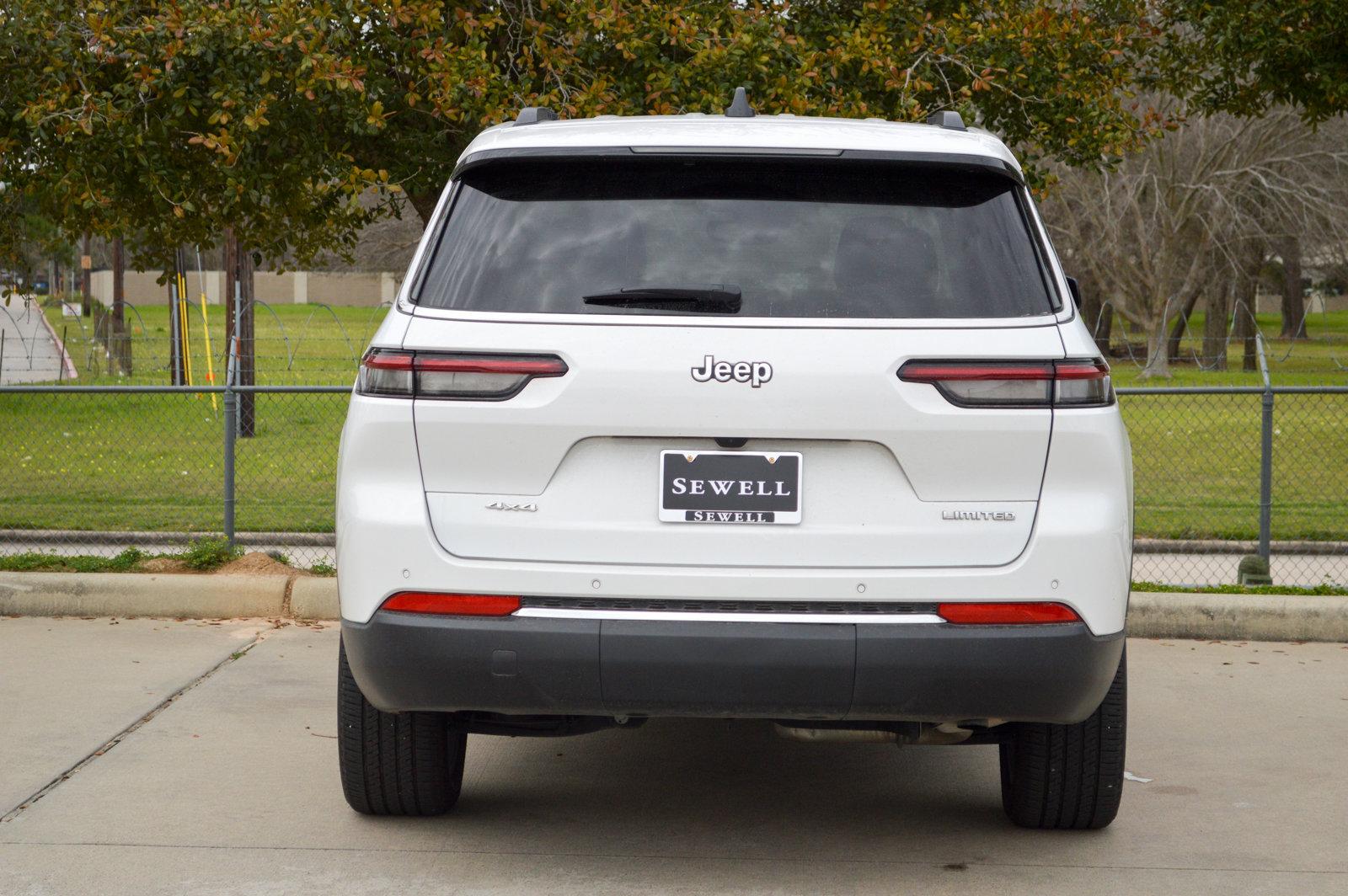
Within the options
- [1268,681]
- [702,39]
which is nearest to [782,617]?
[1268,681]

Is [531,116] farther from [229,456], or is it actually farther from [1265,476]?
[1265,476]

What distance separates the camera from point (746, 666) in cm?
365

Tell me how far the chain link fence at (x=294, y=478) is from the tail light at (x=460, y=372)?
4.07 meters

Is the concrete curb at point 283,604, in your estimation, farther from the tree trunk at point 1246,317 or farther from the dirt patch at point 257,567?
the tree trunk at point 1246,317

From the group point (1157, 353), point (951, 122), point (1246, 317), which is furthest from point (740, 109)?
point (1246, 317)

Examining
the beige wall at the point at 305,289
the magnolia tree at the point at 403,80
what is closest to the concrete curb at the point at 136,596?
the magnolia tree at the point at 403,80

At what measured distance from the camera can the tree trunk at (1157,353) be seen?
3041 centimetres

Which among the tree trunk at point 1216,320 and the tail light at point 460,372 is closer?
the tail light at point 460,372

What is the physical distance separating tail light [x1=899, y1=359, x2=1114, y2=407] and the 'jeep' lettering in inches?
12.8

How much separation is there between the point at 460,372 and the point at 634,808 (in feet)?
5.92

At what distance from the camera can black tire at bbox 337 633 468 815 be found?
4.42 metres

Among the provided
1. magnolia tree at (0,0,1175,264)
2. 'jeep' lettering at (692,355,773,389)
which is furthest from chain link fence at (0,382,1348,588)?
'jeep' lettering at (692,355,773,389)

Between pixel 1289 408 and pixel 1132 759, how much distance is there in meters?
16.5

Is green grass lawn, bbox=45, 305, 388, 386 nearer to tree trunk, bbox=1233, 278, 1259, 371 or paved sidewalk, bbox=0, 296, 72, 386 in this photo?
paved sidewalk, bbox=0, 296, 72, 386
